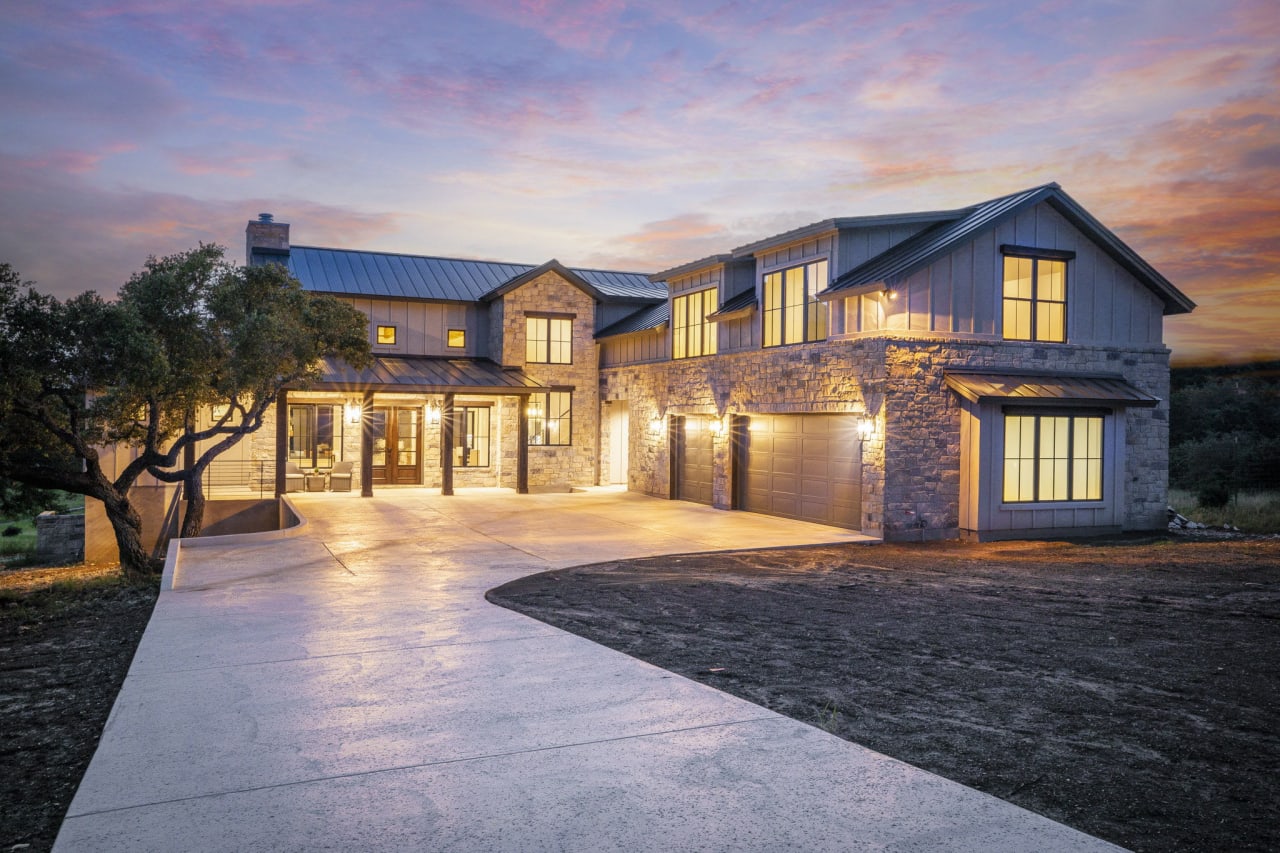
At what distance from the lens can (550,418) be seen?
24781 millimetres

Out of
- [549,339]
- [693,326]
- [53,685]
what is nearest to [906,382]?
[693,326]

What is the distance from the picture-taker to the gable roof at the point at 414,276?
24.4 m

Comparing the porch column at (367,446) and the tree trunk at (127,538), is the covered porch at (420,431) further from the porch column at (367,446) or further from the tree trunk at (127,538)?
the tree trunk at (127,538)

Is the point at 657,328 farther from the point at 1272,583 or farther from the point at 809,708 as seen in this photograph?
the point at 809,708

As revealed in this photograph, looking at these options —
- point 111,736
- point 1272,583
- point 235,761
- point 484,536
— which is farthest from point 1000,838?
point 484,536

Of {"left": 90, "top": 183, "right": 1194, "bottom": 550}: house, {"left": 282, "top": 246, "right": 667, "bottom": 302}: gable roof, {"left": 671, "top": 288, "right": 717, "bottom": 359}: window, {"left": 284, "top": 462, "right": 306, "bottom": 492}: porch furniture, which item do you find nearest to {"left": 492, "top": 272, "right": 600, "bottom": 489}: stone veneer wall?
{"left": 282, "top": 246, "right": 667, "bottom": 302}: gable roof

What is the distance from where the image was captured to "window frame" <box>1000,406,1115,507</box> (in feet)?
51.6

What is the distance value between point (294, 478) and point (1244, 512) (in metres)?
23.5

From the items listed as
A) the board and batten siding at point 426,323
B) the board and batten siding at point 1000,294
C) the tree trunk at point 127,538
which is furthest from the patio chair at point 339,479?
the board and batten siding at point 1000,294

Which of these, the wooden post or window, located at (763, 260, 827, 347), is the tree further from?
window, located at (763, 260, 827, 347)

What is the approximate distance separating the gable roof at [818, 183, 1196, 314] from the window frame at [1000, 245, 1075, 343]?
655 millimetres

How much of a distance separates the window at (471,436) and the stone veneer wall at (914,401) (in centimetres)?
794

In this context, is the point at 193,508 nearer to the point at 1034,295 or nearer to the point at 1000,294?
the point at 1000,294

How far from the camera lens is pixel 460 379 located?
22.8 m
